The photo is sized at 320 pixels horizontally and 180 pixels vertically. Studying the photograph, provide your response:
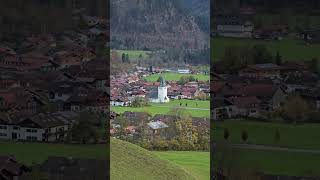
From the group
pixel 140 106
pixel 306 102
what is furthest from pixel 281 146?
pixel 140 106

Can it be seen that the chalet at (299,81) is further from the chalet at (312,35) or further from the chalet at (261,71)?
the chalet at (312,35)

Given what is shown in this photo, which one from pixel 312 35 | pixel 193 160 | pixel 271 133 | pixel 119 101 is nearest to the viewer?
pixel 312 35

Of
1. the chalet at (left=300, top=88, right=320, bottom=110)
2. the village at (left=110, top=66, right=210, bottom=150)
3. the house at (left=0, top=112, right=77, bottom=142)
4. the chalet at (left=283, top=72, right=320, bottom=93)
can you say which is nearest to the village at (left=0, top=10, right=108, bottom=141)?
the house at (left=0, top=112, right=77, bottom=142)

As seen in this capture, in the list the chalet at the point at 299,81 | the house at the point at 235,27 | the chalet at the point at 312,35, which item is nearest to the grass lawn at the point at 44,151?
the house at the point at 235,27

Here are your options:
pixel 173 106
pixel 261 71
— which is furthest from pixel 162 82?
pixel 261 71

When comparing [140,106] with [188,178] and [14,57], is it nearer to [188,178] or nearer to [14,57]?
[188,178]

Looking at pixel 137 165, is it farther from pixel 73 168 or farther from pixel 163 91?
pixel 163 91

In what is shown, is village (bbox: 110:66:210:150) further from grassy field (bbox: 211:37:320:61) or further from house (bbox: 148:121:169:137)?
grassy field (bbox: 211:37:320:61)

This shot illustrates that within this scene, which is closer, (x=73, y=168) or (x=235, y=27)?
(x=235, y=27)
